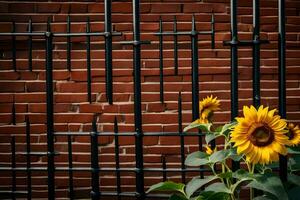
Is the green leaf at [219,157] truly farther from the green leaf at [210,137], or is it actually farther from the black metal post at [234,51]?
the black metal post at [234,51]

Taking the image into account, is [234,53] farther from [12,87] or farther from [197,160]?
[12,87]

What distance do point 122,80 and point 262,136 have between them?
2088mm

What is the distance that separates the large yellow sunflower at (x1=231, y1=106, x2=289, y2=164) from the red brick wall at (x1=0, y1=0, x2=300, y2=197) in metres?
1.97

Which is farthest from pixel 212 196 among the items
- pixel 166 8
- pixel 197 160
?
pixel 166 8

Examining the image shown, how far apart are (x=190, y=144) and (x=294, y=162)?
1923 millimetres

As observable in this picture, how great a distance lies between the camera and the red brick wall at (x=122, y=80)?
3127mm

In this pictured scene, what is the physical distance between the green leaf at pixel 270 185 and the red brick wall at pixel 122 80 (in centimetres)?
202

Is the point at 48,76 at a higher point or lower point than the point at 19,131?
higher

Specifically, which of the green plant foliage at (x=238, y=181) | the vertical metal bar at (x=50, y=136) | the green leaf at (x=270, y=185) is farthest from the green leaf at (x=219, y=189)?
the vertical metal bar at (x=50, y=136)

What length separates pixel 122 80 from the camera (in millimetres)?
3176

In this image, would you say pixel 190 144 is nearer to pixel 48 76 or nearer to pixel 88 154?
pixel 88 154

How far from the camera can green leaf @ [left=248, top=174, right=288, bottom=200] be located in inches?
42.3

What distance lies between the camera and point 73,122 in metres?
3.14

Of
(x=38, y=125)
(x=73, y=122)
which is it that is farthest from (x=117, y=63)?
(x=38, y=125)
